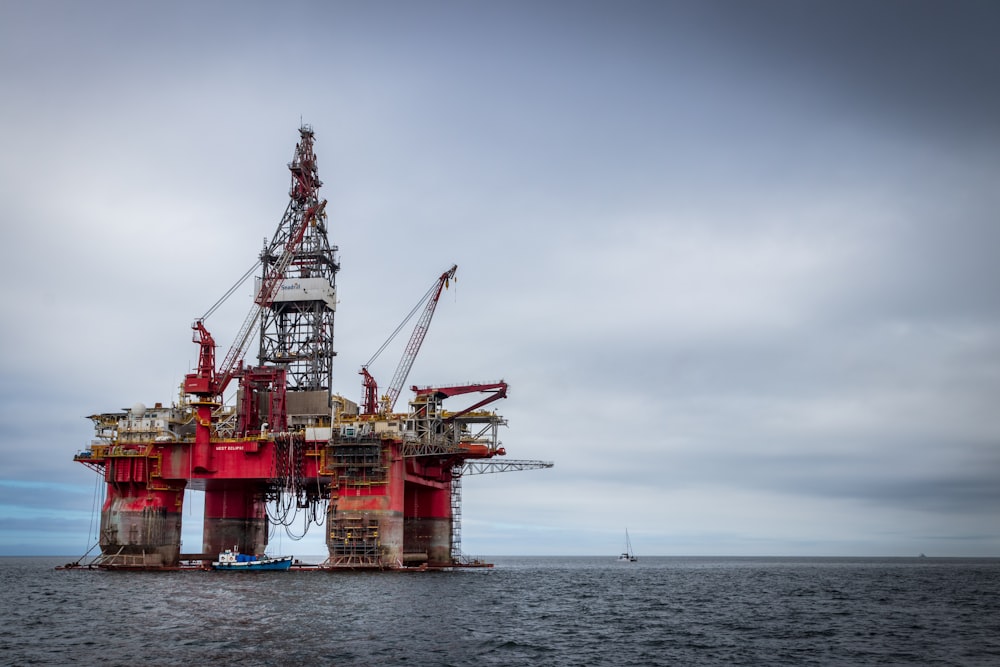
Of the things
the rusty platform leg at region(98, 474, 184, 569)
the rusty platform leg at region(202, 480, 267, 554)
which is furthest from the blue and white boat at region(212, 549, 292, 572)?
the rusty platform leg at region(202, 480, 267, 554)

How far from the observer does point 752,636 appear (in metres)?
39.9

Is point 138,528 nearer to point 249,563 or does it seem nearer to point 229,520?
point 249,563

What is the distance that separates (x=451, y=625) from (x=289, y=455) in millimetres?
33056

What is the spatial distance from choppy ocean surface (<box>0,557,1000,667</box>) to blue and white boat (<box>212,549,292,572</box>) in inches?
332

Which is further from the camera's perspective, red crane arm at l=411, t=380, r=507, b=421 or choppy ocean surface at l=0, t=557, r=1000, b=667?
red crane arm at l=411, t=380, r=507, b=421

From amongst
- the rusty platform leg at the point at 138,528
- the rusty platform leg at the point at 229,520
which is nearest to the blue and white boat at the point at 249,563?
the rusty platform leg at the point at 138,528

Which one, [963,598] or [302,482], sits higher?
[302,482]

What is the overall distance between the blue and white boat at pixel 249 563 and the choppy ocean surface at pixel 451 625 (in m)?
8.43

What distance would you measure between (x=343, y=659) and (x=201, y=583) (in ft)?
109

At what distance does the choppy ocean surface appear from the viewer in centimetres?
3266

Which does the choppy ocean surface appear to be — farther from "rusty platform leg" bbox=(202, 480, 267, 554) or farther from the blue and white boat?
"rusty platform leg" bbox=(202, 480, 267, 554)

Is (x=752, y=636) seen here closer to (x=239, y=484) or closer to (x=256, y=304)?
(x=239, y=484)

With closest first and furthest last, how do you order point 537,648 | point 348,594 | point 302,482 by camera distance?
1. point 537,648
2. point 348,594
3. point 302,482

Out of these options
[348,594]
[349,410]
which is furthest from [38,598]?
[349,410]
